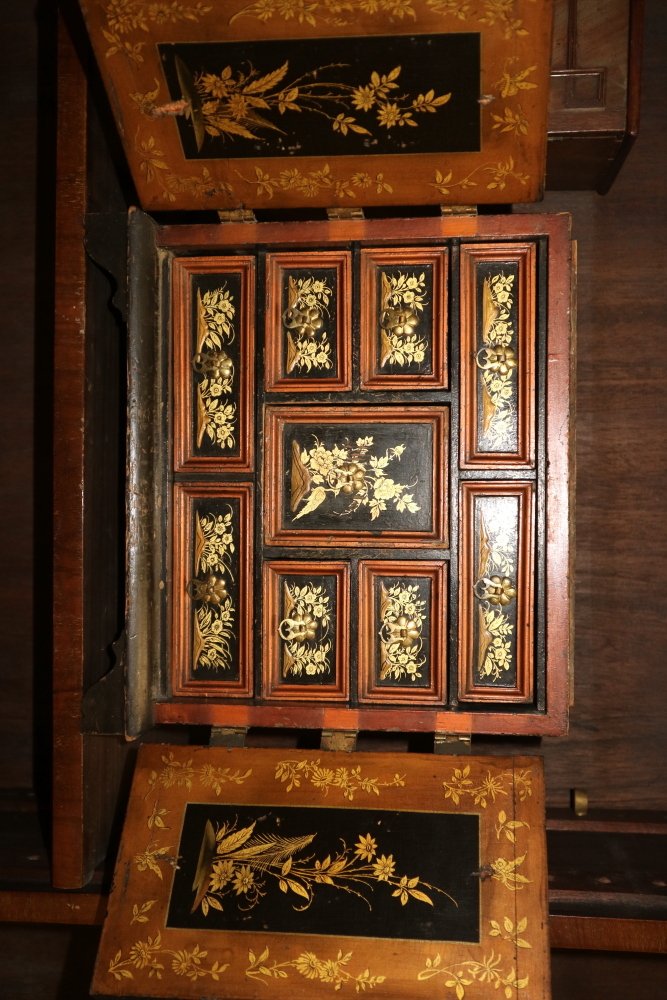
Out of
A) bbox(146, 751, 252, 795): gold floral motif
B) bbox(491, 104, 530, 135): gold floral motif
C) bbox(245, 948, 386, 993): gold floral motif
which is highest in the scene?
bbox(491, 104, 530, 135): gold floral motif

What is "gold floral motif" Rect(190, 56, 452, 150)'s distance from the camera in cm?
175

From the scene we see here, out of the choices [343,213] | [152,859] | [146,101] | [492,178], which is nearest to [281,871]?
[152,859]

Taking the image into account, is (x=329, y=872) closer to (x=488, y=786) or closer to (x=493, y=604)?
(x=488, y=786)

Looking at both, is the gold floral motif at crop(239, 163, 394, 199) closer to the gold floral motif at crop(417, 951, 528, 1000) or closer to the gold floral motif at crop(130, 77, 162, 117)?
the gold floral motif at crop(130, 77, 162, 117)

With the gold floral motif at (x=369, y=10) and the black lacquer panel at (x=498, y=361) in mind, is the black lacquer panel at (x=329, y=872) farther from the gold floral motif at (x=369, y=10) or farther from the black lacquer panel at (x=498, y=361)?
the gold floral motif at (x=369, y=10)

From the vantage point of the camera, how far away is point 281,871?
1798mm

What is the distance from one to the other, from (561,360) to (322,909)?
1.43 metres

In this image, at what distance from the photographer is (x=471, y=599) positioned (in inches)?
76.5

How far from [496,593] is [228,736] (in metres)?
0.80

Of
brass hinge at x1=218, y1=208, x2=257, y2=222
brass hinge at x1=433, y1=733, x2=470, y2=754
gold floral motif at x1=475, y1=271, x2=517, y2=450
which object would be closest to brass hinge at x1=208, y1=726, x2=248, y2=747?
brass hinge at x1=433, y1=733, x2=470, y2=754

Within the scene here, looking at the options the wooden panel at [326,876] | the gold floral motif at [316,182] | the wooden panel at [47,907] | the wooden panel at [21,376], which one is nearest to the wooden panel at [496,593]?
the wooden panel at [326,876]

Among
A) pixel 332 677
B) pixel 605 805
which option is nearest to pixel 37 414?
pixel 332 677

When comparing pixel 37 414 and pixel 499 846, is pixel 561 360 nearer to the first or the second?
pixel 499 846

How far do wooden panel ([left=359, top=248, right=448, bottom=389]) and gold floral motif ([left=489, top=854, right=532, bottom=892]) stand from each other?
115 cm
